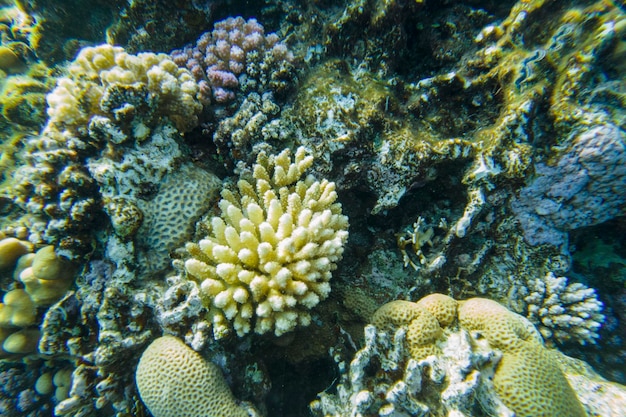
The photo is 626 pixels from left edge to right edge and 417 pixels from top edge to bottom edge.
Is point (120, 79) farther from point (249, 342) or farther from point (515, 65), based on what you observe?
point (515, 65)

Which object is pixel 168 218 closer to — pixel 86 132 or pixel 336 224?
pixel 86 132

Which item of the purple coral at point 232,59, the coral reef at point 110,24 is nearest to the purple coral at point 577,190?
the purple coral at point 232,59

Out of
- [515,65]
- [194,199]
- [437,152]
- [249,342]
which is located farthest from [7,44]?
[515,65]

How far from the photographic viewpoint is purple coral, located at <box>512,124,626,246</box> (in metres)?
2.69

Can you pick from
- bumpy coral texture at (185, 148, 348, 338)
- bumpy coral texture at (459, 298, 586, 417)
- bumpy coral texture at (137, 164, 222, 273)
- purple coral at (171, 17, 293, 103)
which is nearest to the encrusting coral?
bumpy coral texture at (459, 298, 586, 417)

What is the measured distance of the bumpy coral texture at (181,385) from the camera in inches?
95.7

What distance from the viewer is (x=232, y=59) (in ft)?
11.4

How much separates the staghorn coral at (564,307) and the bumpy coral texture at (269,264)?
2218 millimetres

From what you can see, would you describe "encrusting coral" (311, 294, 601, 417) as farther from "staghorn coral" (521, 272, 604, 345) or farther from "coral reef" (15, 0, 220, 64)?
"coral reef" (15, 0, 220, 64)

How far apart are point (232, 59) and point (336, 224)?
2.26 meters

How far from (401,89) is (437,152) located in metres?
0.93

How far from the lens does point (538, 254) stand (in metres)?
3.15

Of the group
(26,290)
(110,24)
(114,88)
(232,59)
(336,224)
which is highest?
(110,24)

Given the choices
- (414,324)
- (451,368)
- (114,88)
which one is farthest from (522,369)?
(114,88)
